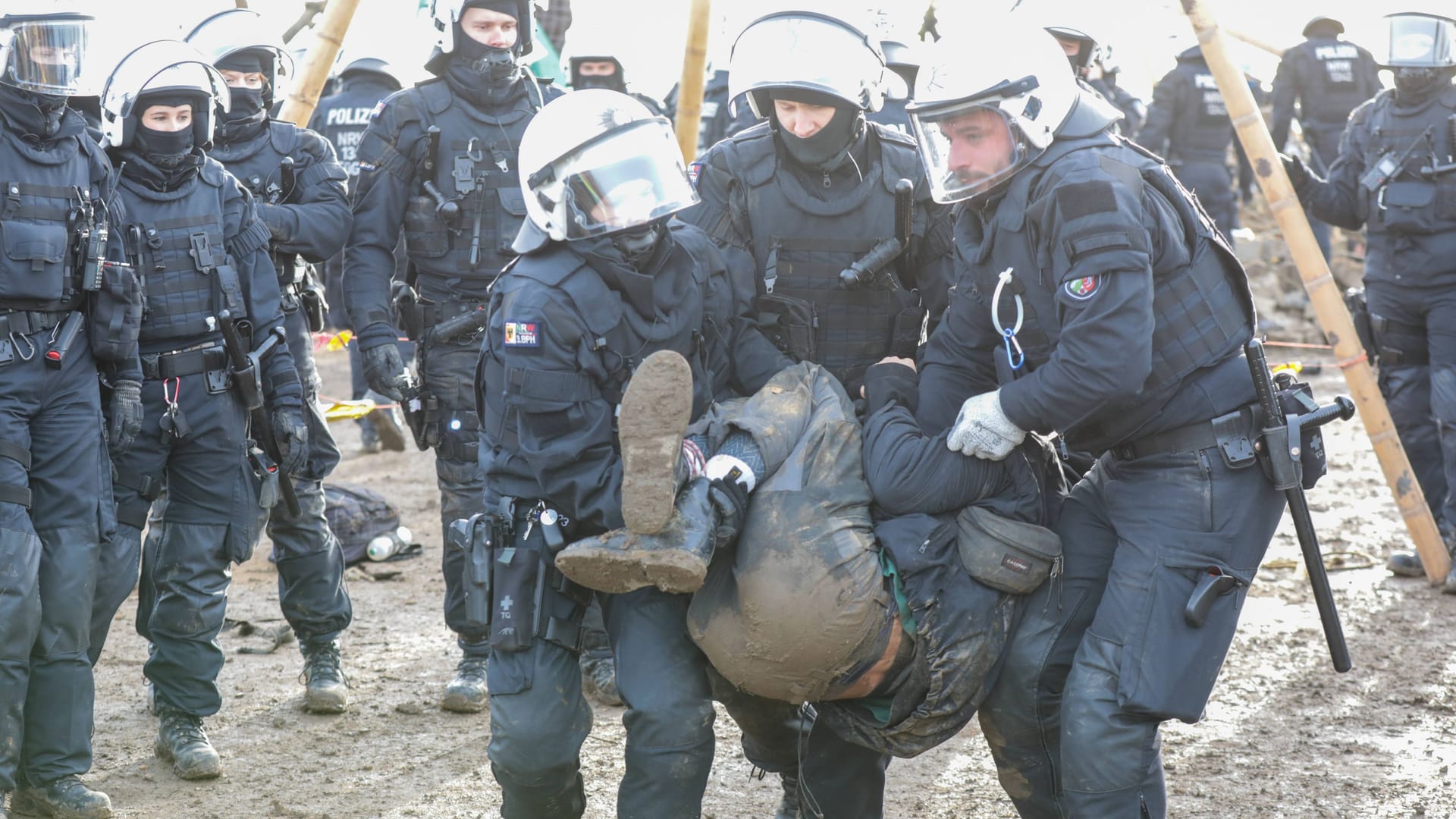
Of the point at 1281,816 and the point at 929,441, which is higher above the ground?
the point at 929,441

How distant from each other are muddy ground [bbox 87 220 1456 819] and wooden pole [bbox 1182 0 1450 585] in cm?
39

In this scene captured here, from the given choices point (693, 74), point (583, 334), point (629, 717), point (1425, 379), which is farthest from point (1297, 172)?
point (629, 717)

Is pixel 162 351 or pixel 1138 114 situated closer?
pixel 162 351

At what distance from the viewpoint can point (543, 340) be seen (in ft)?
12.0

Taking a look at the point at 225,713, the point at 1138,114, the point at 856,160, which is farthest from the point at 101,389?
the point at 1138,114

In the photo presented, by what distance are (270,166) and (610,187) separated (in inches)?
102

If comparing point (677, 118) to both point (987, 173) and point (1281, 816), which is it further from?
point (1281, 816)

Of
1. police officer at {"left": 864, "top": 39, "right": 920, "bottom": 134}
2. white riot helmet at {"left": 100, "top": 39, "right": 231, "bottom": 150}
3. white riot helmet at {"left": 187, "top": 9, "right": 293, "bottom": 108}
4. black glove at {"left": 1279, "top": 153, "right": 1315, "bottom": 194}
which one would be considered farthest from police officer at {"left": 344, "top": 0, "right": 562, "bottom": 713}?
black glove at {"left": 1279, "top": 153, "right": 1315, "bottom": 194}

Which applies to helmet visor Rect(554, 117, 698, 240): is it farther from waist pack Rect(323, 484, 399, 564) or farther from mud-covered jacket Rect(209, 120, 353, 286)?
waist pack Rect(323, 484, 399, 564)

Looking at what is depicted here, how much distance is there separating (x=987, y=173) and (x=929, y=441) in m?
0.69

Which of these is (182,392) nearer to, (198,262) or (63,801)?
(198,262)

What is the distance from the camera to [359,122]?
379 inches

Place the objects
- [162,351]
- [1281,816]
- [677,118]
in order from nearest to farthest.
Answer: [1281,816], [162,351], [677,118]

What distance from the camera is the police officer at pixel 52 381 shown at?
4.33 m
